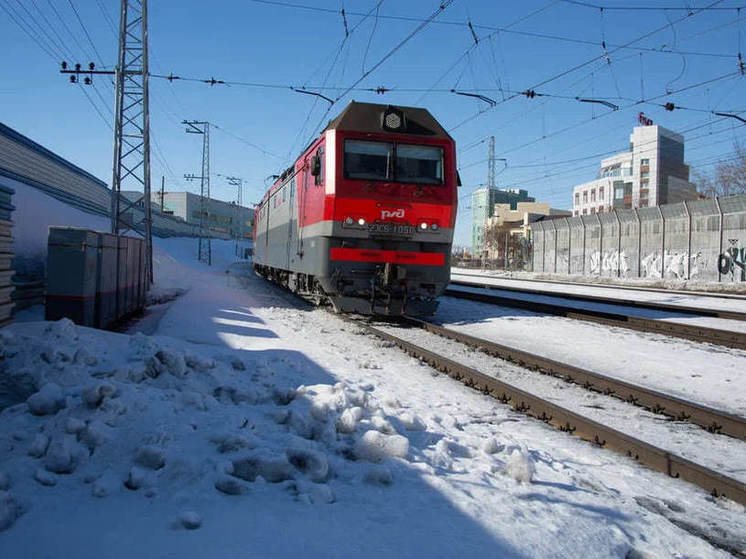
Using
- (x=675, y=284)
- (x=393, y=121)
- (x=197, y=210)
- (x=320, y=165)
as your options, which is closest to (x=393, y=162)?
(x=393, y=121)

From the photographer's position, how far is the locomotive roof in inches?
422

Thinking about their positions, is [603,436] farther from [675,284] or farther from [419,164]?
[675,284]

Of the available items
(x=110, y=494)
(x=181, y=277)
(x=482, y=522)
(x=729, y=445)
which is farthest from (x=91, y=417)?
(x=181, y=277)

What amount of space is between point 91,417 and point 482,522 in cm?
240

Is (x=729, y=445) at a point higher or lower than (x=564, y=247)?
lower

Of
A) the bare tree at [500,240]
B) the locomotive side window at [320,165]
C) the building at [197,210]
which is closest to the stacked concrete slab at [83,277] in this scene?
the locomotive side window at [320,165]

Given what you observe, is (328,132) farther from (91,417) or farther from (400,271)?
(91,417)

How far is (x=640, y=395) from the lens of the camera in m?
5.56

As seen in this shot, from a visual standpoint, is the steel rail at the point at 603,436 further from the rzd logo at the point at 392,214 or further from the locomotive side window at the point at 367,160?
the locomotive side window at the point at 367,160

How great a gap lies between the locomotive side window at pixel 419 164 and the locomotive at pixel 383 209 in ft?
0.06

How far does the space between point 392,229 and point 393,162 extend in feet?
4.33

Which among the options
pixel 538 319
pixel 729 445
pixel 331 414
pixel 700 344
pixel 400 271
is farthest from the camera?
pixel 538 319

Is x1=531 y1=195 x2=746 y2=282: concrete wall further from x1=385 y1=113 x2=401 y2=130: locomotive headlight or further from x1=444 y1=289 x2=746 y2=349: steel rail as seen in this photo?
x1=385 y1=113 x2=401 y2=130: locomotive headlight

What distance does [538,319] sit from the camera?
12172 millimetres
